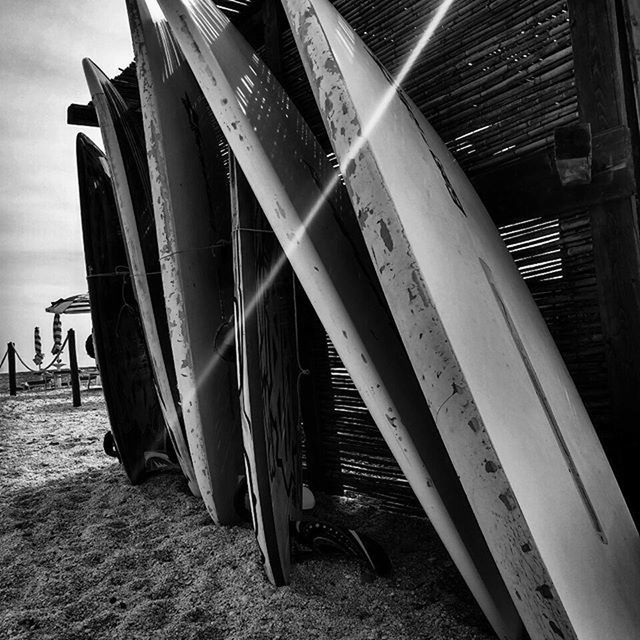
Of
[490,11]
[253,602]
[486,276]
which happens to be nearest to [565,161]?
[486,276]

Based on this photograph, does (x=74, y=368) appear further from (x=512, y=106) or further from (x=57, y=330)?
(x=512, y=106)

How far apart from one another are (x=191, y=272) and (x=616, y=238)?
164cm

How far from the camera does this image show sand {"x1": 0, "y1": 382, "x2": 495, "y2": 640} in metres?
1.35

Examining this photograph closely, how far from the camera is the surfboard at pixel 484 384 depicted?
763 millimetres

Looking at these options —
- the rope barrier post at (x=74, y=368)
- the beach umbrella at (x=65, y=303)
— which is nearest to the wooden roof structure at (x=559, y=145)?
the rope barrier post at (x=74, y=368)

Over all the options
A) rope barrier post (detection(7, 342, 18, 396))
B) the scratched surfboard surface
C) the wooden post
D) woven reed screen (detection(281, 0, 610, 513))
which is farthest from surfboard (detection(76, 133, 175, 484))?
rope barrier post (detection(7, 342, 18, 396))

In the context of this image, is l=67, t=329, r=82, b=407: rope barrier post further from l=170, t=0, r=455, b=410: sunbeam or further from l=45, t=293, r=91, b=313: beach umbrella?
l=170, t=0, r=455, b=410: sunbeam

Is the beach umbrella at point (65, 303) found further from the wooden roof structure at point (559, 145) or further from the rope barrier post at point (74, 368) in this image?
the wooden roof structure at point (559, 145)

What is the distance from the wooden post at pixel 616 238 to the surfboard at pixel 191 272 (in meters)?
1.38

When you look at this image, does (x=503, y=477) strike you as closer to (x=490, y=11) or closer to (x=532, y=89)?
(x=532, y=89)

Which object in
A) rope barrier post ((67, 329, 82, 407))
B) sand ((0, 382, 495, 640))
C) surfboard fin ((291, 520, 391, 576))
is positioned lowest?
sand ((0, 382, 495, 640))

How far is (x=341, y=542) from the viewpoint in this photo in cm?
162

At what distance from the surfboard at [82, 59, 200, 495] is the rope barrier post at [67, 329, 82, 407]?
4241mm

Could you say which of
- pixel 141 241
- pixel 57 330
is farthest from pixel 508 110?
pixel 57 330
